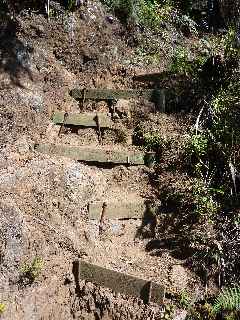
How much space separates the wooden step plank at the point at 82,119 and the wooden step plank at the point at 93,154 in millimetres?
555

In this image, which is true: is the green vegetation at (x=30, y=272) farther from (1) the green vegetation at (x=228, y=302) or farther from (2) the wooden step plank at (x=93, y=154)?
(1) the green vegetation at (x=228, y=302)

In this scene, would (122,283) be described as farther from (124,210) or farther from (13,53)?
(13,53)

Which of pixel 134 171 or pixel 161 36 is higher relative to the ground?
pixel 161 36

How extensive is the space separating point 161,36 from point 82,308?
17.2 ft

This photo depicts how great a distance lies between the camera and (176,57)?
869 centimetres

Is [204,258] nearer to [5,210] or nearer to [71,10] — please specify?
[5,210]

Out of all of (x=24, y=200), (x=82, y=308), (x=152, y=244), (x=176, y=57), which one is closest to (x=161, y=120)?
(x=176, y=57)

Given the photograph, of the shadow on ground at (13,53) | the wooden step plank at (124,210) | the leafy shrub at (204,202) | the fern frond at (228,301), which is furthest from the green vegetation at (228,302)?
the shadow on ground at (13,53)

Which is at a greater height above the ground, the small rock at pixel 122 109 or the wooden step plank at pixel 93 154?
the small rock at pixel 122 109

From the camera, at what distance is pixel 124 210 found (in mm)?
6934

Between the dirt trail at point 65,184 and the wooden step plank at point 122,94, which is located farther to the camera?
the wooden step plank at point 122,94

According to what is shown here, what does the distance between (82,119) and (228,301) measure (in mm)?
3638

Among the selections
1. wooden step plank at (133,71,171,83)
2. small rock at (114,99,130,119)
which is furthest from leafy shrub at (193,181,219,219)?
wooden step plank at (133,71,171,83)

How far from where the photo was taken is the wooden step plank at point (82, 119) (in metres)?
7.77
